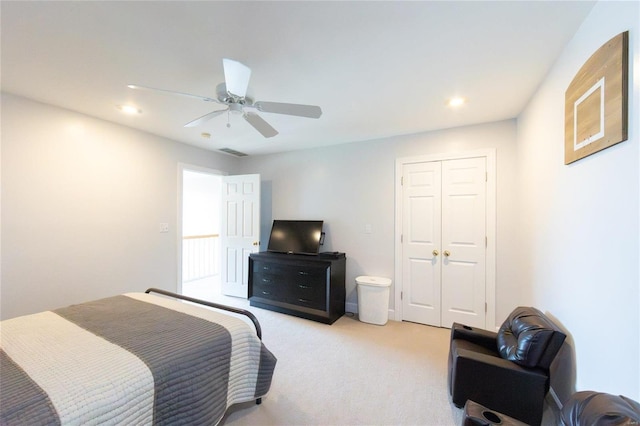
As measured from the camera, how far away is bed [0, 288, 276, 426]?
106cm

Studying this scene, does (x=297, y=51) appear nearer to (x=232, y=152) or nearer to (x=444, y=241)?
(x=444, y=241)

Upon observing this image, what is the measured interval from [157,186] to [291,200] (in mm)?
1919

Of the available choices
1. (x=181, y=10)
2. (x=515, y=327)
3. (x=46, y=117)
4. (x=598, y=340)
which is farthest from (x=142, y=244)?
(x=598, y=340)

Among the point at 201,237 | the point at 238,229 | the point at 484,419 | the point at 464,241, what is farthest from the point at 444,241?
the point at 201,237

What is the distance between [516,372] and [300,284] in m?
2.43

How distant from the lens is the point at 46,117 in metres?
2.59

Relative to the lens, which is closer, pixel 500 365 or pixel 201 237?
pixel 500 365

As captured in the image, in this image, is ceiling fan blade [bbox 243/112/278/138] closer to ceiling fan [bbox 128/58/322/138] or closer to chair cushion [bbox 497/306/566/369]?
ceiling fan [bbox 128/58/322/138]

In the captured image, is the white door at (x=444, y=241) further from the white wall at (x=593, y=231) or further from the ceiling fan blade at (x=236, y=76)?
the ceiling fan blade at (x=236, y=76)

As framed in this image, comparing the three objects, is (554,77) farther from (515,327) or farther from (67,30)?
(67,30)

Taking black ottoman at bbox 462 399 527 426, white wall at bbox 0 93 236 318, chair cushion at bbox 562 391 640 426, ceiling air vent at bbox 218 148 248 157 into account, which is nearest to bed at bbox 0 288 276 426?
white wall at bbox 0 93 236 318

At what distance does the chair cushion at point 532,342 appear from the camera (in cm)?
159

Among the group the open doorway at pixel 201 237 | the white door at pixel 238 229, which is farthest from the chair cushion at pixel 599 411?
the open doorway at pixel 201 237

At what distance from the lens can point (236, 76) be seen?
1.63 meters
